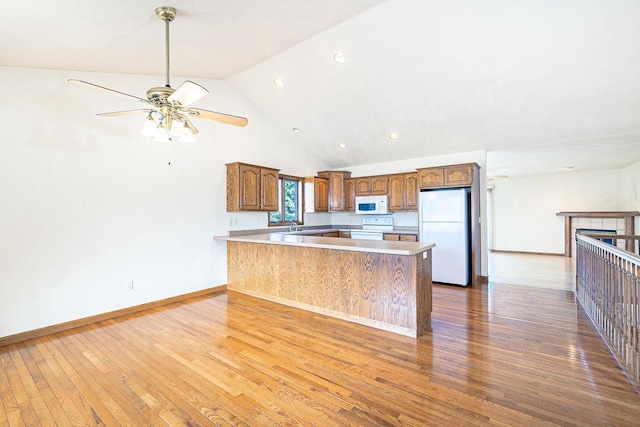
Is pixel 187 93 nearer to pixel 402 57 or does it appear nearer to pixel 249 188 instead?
pixel 402 57

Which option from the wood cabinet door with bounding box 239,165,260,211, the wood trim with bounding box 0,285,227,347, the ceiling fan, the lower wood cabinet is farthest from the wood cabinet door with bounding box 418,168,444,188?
the wood trim with bounding box 0,285,227,347

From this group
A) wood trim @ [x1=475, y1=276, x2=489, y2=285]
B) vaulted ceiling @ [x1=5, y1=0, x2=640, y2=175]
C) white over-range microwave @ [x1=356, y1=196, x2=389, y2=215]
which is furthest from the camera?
white over-range microwave @ [x1=356, y1=196, x2=389, y2=215]

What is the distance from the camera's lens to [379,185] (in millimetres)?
6273

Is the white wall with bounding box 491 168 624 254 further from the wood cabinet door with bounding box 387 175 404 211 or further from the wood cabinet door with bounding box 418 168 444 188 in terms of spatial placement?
the wood cabinet door with bounding box 418 168 444 188

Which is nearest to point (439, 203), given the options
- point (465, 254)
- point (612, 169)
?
point (465, 254)

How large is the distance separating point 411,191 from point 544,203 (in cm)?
537

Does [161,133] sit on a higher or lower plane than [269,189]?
higher

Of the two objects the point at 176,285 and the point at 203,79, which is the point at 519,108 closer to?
the point at 203,79

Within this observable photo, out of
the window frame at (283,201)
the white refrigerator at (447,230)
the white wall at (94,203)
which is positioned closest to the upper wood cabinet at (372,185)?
the white refrigerator at (447,230)

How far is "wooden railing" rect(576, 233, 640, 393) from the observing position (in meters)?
2.30

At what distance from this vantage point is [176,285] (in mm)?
4398

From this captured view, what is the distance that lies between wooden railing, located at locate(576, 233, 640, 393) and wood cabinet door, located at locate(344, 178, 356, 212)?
3.91 metres

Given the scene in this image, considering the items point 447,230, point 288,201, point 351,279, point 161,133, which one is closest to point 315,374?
point 351,279

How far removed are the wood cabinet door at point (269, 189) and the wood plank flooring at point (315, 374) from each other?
2.15 metres
